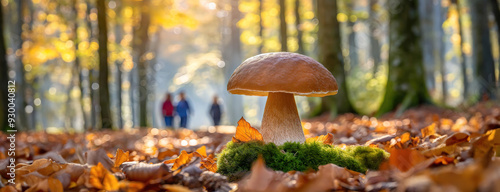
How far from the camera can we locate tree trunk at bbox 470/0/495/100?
1154cm

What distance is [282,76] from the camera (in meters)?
2.15

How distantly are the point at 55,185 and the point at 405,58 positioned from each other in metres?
8.43

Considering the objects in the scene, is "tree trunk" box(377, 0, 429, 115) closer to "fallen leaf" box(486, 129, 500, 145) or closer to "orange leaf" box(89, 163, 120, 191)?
"fallen leaf" box(486, 129, 500, 145)

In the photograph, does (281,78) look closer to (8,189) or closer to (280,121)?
(280,121)

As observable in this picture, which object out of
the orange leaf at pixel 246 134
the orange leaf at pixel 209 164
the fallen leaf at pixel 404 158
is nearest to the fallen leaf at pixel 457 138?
the fallen leaf at pixel 404 158

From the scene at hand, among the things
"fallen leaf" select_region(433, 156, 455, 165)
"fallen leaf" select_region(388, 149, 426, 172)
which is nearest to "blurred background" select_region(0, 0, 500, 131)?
"fallen leaf" select_region(433, 156, 455, 165)

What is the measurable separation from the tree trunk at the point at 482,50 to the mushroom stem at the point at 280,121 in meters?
11.0

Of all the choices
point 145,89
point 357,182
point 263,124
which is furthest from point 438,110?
point 145,89

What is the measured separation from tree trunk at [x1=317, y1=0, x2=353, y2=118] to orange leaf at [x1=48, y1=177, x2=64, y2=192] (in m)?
9.60

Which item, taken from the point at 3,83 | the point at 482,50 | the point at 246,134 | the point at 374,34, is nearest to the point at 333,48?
the point at 482,50

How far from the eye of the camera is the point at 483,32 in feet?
39.2

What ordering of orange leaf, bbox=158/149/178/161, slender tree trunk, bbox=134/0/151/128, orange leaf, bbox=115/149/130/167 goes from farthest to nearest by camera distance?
slender tree trunk, bbox=134/0/151/128, orange leaf, bbox=158/149/178/161, orange leaf, bbox=115/149/130/167

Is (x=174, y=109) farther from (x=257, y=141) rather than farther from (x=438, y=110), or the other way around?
(x=257, y=141)

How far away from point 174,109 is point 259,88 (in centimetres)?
1589
